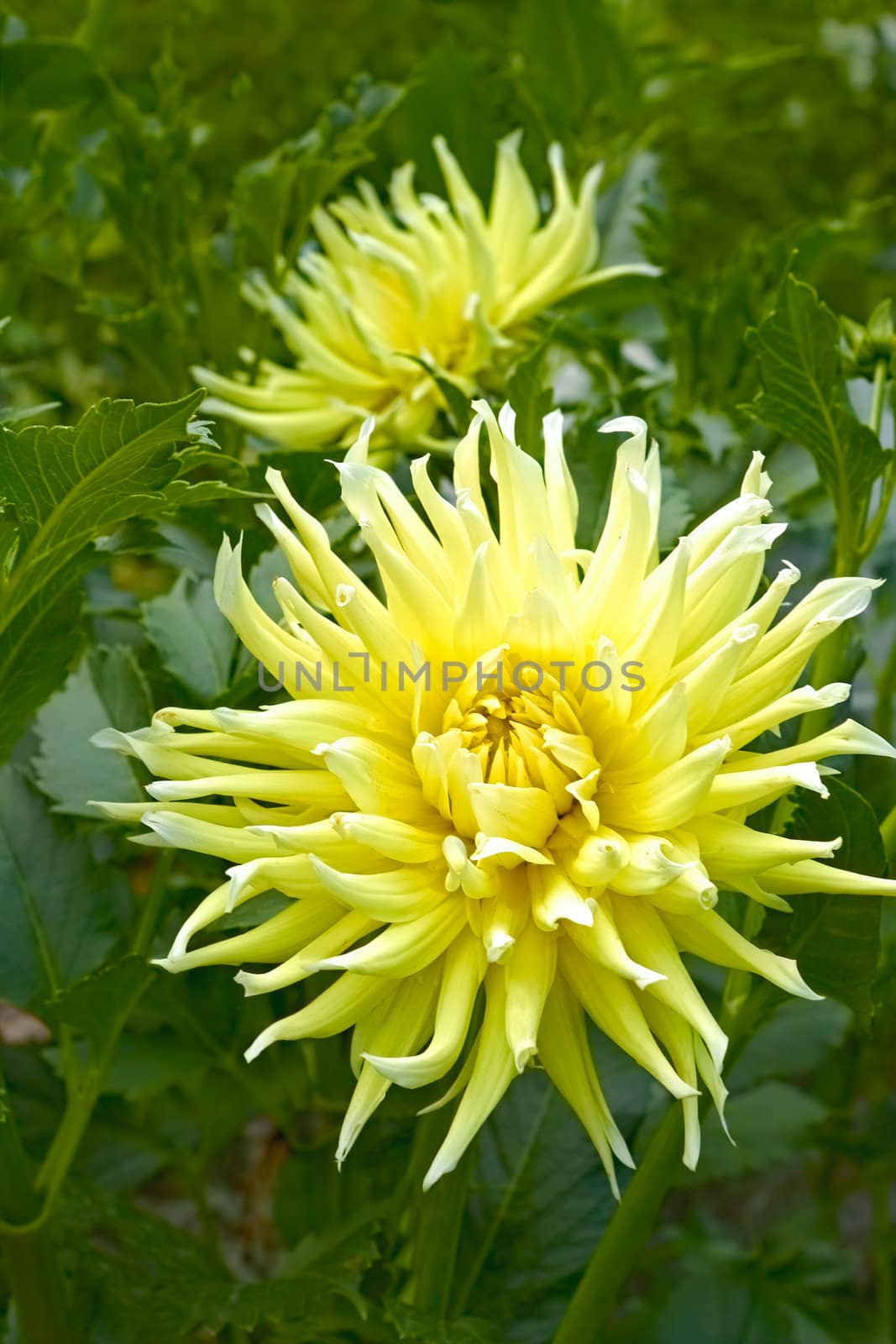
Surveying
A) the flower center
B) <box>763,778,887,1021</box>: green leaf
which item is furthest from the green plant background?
the flower center

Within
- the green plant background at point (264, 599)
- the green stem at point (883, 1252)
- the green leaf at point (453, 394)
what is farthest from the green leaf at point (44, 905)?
the green stem at point (883, 1252)

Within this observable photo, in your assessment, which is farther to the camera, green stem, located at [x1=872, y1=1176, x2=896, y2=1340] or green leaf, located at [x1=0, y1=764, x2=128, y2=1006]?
green stem, located at [x1=872, y1=1176, x2=896, y2=1340]

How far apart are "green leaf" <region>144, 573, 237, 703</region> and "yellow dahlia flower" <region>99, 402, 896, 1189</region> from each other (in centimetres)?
14

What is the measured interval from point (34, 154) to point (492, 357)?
488mm

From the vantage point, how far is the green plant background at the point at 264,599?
689 mm

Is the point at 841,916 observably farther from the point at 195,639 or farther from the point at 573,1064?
the point at 195,639

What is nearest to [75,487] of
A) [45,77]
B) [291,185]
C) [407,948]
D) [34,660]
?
[34,660]

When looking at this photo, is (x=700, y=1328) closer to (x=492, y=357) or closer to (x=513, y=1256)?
(x=513, y=1256)

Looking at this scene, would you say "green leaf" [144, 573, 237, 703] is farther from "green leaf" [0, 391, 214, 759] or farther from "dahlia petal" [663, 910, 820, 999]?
"dahlia petal" [663, 910, 820, 999]

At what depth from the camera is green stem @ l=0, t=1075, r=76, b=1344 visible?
2.24ft

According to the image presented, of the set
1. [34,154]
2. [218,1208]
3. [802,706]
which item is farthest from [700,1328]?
[34,154]

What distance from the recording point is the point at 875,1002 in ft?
2.14

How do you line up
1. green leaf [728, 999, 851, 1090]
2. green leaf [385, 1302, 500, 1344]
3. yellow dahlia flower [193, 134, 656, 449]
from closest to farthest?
green leaf [385, 1302, 500, 1344] < yellow dahlia flower [193, 134, 656, 449] < green leaf [728, 999, 851, 1090]

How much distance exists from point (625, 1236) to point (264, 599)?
1.26ft
